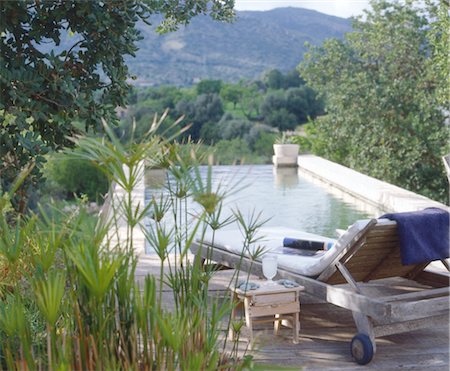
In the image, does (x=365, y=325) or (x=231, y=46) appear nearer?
(x=365, y=325)

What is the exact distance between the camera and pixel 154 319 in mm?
2012

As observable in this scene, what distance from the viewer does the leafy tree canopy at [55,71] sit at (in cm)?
408

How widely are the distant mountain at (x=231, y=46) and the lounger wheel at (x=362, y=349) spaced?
28.0 meters

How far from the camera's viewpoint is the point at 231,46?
3569 cm

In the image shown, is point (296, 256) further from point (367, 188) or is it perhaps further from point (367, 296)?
point (367, 188)

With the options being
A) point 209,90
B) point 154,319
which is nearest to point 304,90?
point 209,90

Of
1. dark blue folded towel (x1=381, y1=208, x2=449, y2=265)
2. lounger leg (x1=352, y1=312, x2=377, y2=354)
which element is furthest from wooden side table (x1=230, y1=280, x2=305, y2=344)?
dark blue folded towel (x1=381, y1=208, x2=449, y2=265)

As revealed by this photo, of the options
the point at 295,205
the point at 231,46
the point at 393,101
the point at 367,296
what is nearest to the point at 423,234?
the point at 367,296

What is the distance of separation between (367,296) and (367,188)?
6.87m

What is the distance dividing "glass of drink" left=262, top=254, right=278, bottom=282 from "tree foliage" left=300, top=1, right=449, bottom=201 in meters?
8.75

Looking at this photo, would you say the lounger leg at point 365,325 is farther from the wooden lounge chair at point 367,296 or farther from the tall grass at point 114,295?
the tall grass at point 114,295

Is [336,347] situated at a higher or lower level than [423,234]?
lower

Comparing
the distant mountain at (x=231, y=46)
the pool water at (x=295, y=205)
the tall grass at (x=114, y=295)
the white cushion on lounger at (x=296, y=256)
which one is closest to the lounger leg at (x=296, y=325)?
the white cushion on lounger at (x=296, y=256)

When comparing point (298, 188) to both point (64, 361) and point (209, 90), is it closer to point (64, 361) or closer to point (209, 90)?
point (64, 361)
